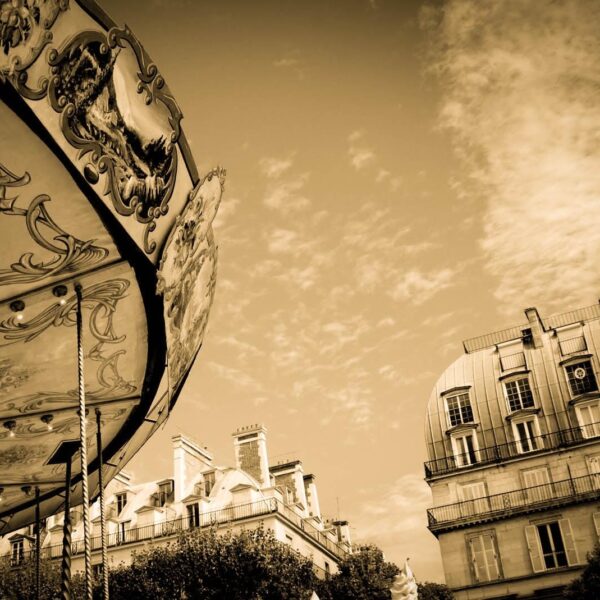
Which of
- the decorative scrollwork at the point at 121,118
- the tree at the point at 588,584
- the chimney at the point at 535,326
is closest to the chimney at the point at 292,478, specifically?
the chimney at the point at 535,326

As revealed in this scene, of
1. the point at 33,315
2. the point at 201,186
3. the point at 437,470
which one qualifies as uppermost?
the point at 437,470

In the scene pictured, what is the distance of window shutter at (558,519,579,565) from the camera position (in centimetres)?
2881

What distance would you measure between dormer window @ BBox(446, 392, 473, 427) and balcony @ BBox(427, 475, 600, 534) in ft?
13.8

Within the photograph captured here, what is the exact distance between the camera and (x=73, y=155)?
5.26 metres

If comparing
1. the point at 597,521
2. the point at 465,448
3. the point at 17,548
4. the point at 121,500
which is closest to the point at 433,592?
the point at 465,448

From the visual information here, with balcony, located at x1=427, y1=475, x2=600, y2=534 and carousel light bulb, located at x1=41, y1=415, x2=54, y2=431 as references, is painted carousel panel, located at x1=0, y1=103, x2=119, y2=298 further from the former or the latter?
balcony, located at x1=427, y1=475, x2=600, y2=534

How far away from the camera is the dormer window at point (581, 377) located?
3269cm

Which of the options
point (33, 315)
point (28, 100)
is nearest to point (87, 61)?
point (28, 100)

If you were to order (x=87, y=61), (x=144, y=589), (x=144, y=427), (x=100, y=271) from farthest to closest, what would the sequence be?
(x=144, y=589) → (x=144, y=427) → (x=100, y=271) → (x=87, y=61)

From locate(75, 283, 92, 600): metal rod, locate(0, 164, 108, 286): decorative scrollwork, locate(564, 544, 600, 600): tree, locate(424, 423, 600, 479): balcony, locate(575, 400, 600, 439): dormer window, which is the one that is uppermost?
locate(575, 400, 600, 439): dormer window

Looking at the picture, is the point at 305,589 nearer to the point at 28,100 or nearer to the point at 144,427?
the point at 144,427

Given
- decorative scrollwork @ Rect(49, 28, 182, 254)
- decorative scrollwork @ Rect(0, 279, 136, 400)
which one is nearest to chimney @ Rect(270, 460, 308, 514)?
decorative scrollwork @ Rect(0, 279, 136, 400)

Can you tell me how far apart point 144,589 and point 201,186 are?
2428 centimetres

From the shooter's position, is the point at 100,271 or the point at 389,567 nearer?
the point at 100,271
